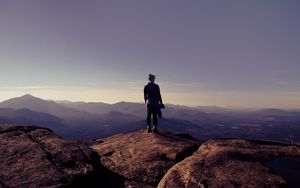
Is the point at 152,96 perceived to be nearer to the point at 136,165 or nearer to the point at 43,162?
the point at 136,165

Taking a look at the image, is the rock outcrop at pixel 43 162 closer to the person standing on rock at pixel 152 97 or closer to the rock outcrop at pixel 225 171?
the rock outcrop at pixel 225 171

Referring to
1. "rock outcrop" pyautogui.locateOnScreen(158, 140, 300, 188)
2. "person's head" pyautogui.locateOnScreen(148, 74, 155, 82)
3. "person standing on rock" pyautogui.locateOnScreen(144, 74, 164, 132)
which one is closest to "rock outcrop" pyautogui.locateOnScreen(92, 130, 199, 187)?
"rock outcrop" pyautogui.locateOnScreen(158, 140, 300, 188)

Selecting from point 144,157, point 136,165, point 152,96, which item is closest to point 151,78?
point 152,96

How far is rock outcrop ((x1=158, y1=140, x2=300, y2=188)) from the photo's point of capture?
12.7m

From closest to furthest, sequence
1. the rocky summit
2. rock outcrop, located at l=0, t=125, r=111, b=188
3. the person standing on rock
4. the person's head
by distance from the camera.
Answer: rock outcrop, located at l=0, t=125, r=111, b=188 → the rocky summit → the person's head → the person standing on rock


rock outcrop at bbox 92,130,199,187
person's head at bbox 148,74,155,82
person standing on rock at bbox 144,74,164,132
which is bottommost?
rock outcrop at bbox 92,130,199,187

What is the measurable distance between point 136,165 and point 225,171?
210 inches

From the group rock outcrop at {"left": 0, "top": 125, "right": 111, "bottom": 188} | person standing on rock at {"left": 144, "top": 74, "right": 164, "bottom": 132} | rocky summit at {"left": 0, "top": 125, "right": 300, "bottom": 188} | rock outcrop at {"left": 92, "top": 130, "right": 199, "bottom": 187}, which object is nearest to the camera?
rock outcrop at {"left": 0, "top": 125, "right": 111, "bottom": 188}

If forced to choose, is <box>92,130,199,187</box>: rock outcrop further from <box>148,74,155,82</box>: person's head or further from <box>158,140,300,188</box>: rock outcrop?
<box>148,74,155,82</box>: person's head

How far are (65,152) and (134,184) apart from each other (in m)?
4.27

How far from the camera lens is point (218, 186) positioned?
12469mm

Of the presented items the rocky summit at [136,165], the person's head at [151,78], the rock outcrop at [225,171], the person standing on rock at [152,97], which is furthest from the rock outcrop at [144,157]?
the person's head at [151,78]

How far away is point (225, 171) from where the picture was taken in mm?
13844

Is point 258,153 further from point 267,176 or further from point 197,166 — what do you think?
point 197,166
